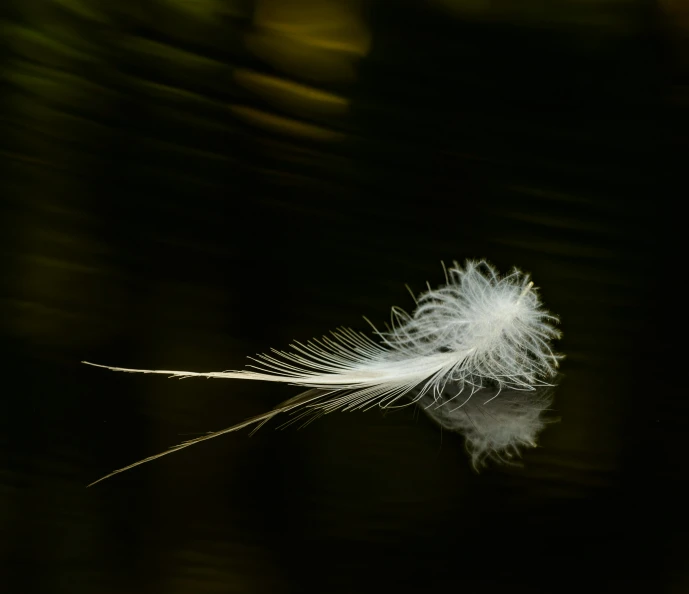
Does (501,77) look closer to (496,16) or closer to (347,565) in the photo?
(496,16)

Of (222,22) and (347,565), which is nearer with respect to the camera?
(347,565)

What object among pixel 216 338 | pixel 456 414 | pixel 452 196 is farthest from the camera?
pixel 452 196

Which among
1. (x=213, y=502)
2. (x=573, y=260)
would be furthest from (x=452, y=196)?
(x=213, y=502)

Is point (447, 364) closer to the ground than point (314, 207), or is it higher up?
closer to the ground

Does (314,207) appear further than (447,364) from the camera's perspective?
Yes
